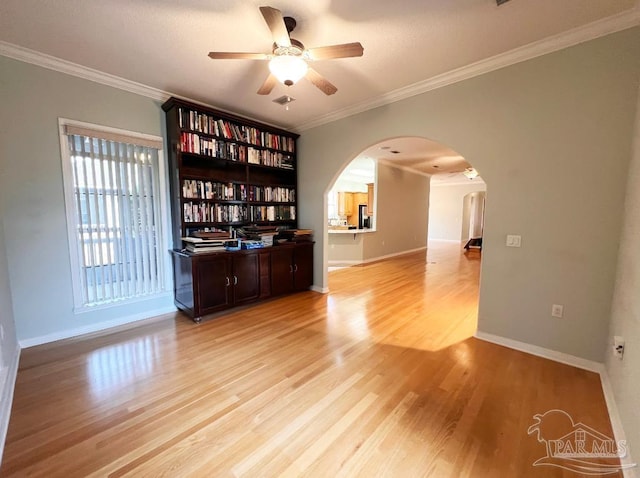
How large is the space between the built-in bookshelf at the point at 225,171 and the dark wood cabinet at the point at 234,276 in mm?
506

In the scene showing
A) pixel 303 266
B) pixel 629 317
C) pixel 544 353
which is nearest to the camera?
pixel 629 317

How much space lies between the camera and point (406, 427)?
1558 mm

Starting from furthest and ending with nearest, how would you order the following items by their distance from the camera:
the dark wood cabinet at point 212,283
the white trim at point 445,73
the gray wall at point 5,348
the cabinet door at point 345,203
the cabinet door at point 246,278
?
the cabinet door at point 345,203 → the cabinet door at point 246,278 → the dark wood cabinet at point 212,283 → the white trim at point 445,73 → the gray wall at point 5,348

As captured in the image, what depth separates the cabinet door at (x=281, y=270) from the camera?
12.4ft

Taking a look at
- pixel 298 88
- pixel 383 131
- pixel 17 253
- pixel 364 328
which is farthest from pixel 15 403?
pixel 383 131

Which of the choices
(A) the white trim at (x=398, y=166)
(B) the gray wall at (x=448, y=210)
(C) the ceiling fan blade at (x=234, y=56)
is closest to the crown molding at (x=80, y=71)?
(C) the ceiling fan blade at (x=234, y=56)

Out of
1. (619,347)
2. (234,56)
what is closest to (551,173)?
(619,347)

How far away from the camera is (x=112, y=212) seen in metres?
2.89

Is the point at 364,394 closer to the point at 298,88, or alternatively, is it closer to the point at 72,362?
the point at 72,362

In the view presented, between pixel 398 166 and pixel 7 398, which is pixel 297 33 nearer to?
pixel 7 398

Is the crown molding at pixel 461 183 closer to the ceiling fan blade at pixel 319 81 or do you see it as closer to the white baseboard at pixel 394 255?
the white baseboard at pixel 394 255

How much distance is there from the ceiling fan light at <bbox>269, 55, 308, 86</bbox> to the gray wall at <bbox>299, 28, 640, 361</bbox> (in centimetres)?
163

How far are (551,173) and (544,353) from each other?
158 cm

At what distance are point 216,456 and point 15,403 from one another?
1.56 metres
